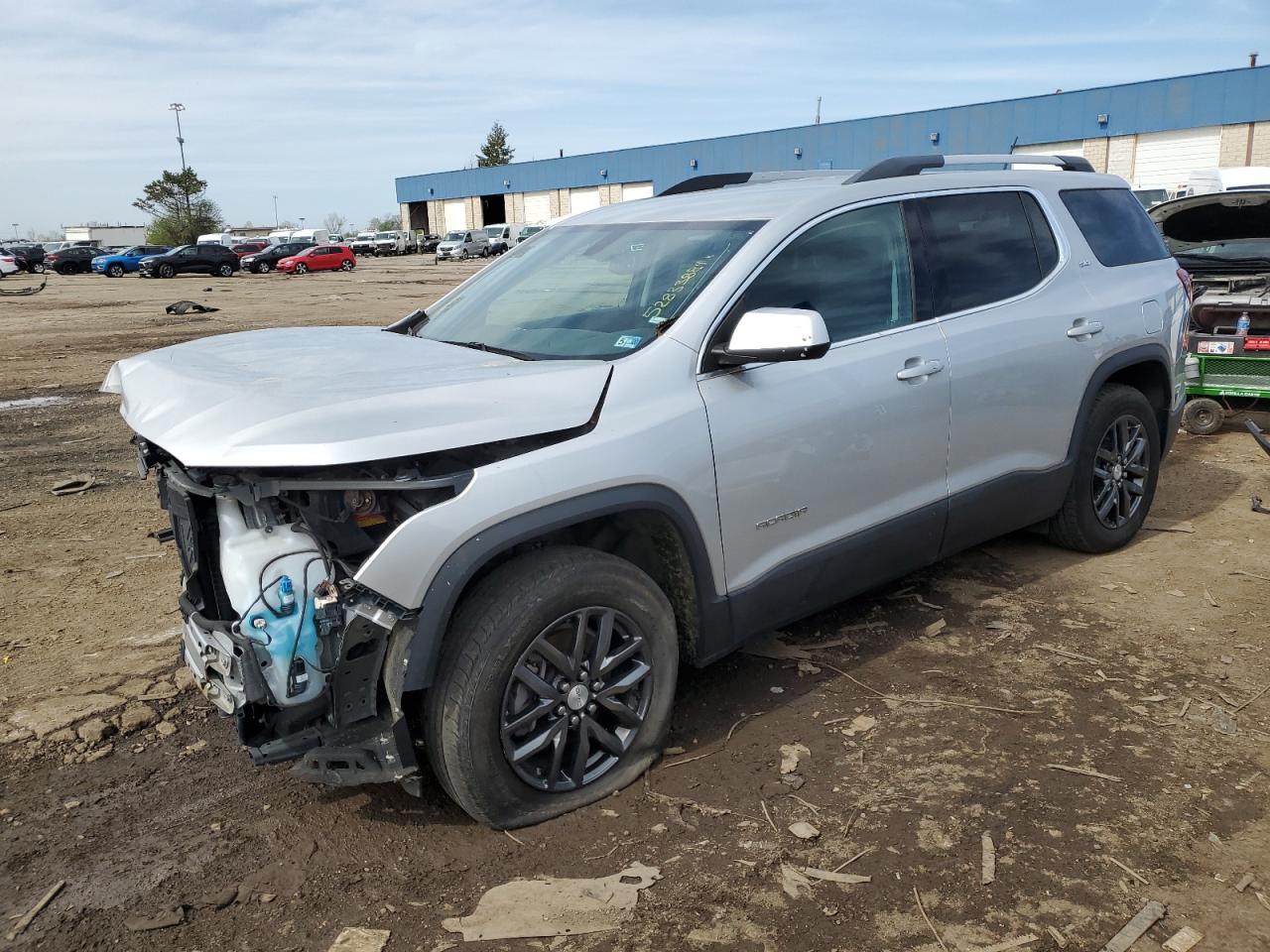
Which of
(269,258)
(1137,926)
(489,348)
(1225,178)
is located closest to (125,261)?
(269,258)

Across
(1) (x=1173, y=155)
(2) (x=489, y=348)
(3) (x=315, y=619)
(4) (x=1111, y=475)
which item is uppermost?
(1) (x=1173, y=155)

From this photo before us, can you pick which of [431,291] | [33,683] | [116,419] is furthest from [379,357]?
[431,291]

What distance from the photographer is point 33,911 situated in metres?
2.80

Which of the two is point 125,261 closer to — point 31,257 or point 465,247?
point 31,257

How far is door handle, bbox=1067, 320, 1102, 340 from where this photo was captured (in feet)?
15.3

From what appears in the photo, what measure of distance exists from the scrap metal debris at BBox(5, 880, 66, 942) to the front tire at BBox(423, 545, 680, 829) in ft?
3.59

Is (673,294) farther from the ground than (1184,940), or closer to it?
farther from the ground

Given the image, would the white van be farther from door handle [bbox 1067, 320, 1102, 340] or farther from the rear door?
the rear door

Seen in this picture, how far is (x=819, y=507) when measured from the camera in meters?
3.67

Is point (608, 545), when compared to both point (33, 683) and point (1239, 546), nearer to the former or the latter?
point (33, 683)

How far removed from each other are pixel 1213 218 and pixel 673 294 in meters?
7.32

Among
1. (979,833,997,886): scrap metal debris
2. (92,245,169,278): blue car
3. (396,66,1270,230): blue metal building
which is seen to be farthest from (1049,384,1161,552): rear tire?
(92,245,169,278): blue car

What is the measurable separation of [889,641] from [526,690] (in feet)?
6.48

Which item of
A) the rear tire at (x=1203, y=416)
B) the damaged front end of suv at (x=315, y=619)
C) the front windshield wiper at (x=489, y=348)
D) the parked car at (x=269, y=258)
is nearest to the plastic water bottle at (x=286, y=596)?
the damaged front end of suv at (x=315, y=619)
